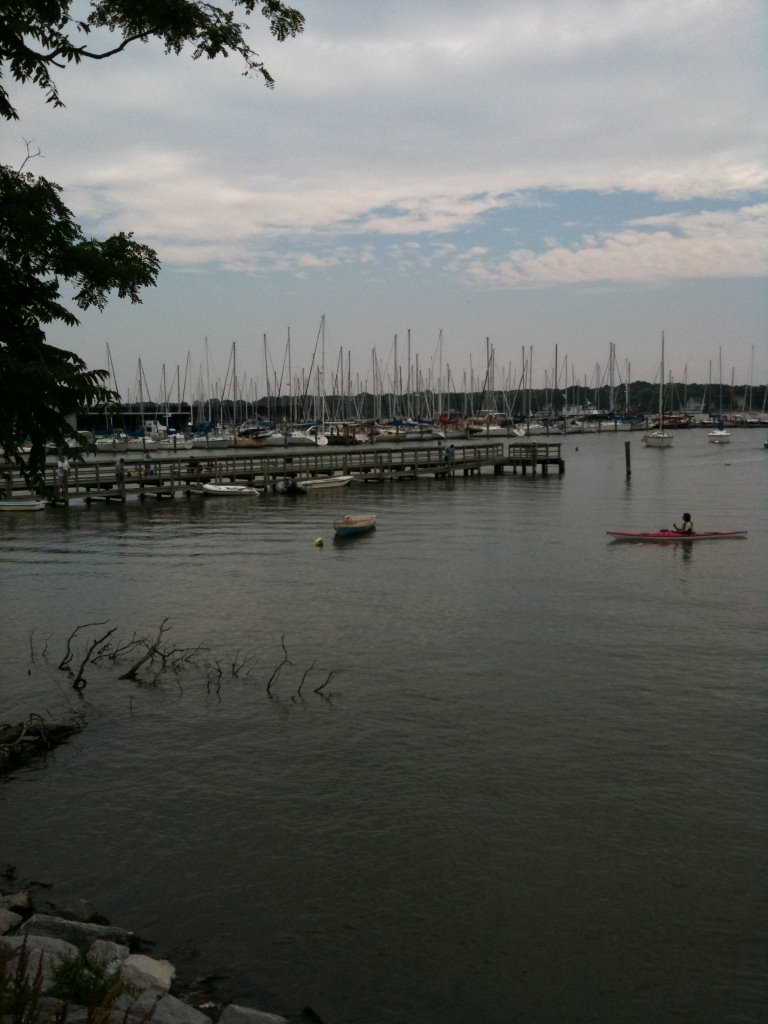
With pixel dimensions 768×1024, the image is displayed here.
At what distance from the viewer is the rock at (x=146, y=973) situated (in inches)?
356

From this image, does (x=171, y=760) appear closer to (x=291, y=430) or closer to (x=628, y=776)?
(x=628, y=776)

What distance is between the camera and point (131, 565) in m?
37.5

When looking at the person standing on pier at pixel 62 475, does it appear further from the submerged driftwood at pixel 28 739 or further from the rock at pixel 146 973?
the rock at pixel 146 973

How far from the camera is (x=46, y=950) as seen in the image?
9258 mm

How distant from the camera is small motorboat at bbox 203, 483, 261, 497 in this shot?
64.4m

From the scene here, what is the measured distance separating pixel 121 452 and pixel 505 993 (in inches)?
5406

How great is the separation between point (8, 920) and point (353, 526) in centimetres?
3453

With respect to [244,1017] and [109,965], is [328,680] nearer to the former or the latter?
[109,965]

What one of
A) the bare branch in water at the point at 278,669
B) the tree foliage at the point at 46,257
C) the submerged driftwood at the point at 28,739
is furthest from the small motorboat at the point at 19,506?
the tree foliage at the point at 46,257

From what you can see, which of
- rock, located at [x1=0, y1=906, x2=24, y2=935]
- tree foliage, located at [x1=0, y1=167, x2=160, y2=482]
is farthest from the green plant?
tree foliage, located at [x1=0, y1=167, x2=160, y2=482]

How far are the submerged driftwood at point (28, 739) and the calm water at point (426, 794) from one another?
45cm

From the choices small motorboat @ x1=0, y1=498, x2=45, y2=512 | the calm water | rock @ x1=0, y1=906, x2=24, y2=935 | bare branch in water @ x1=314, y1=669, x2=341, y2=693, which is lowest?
the calm water

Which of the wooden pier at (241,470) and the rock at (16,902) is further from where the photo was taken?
the wooden pier at (241,470)

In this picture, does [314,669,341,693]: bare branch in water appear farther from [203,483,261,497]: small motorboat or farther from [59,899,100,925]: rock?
[203,483,261,497]: small motorboat
